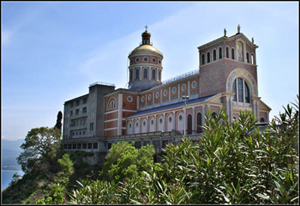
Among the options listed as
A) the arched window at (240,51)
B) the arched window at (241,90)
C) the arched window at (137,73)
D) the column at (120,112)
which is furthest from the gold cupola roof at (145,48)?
the arched window at (241,90)

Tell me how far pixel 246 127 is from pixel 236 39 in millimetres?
32509

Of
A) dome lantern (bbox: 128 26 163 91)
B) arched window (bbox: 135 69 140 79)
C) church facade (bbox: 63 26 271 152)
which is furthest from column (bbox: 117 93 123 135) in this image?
arched window (bbox: 135 69 140 79)

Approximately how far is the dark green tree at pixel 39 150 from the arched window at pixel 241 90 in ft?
109

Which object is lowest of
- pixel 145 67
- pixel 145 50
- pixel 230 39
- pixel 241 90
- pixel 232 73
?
pixel 241 90

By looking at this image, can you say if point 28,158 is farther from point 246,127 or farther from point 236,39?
point 246,127

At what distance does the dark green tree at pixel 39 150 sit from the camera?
49.0 metres

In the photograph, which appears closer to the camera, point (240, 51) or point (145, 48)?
point (240, 51)

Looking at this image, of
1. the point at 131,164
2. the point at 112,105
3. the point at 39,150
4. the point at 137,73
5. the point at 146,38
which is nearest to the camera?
the point at 131,164

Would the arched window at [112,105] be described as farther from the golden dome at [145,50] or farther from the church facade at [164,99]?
the golden dome at [145,50]

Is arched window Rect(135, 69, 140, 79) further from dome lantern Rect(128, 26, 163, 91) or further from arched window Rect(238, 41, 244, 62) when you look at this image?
arched window Rect(238, 41, 244, 62)

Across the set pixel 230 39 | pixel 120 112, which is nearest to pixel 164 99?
pixel 120 112

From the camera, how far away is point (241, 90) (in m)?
41.5

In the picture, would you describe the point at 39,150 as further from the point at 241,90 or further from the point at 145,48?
the point at 241,90

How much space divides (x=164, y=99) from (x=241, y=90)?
15.2 meters
